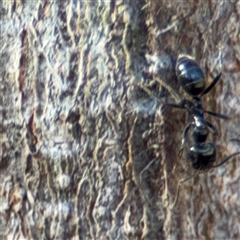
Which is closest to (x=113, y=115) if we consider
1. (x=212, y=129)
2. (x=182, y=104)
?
(x=182, y=104)

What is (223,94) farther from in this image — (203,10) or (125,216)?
(125,216)

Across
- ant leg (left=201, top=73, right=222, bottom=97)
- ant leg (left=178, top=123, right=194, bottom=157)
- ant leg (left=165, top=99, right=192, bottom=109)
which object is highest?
ant leg (left=201, top=73, right=222, bottom=97)

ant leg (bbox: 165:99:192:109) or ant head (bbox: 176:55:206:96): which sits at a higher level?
ant head (bbox: 176:55:206:96)

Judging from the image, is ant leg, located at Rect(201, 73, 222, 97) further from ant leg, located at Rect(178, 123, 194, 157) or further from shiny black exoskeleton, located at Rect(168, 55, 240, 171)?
ant leg, located at Rect(178, 123, 194, 157)

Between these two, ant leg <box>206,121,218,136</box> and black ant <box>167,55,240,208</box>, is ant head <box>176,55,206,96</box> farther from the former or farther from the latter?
ant leg <box>206,121,218,136</box>

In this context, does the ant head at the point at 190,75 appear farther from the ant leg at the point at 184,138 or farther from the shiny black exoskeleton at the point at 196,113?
the ant leg at the point at 184,138

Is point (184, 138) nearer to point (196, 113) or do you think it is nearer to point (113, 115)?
point (196, 113)

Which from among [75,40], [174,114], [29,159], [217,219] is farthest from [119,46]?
[217,219]

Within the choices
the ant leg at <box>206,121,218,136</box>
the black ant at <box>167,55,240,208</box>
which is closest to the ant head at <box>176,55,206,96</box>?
the black ant at <box>167,55,240,208</box>
